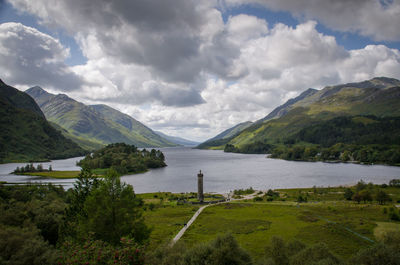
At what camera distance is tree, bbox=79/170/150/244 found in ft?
125

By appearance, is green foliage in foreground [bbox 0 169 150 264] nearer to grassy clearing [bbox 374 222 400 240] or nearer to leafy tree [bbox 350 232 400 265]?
leafy tree [bbox 350 232 400 265]

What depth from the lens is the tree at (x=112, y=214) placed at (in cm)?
3806

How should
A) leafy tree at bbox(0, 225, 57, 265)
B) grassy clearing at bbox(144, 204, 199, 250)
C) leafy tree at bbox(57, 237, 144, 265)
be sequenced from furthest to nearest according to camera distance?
grassy clearing at bbox(144, 204, 199, 250), leafy tree at bbox(0, 225, 57, 265), leafy tree at bbox(57, 237, 144, 265)

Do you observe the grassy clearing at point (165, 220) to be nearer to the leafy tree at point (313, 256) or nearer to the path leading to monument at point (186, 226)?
the path leading to monument at point (186, 226)

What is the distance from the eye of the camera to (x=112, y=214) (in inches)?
1537

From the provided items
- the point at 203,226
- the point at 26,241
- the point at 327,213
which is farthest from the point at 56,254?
the point at 327,213

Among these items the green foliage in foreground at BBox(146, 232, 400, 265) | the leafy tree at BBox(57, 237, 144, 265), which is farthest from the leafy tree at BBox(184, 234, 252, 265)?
the leafy tree at BBox(57, 237, 144, 265)

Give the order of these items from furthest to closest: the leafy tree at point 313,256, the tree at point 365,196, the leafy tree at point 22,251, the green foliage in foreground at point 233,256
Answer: the tree at point 365,196 < the leafy tree at point 313,256 < the green foliage in foreground at point 233,256 < the leafy tree at point 22,251

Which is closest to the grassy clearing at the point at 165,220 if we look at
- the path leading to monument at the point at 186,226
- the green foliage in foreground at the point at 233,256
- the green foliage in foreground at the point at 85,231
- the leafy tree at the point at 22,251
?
the path leading to monument at the point at 186,226

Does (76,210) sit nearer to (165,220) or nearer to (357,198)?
(165,220)

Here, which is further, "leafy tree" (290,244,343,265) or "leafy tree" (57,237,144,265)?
"leafy tree" (290,244,343,265)

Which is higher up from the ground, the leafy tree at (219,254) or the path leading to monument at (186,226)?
the leafy tree at (219,254)

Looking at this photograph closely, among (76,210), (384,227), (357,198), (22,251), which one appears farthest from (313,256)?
(357,198)

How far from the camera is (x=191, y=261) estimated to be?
27.7 m
